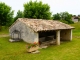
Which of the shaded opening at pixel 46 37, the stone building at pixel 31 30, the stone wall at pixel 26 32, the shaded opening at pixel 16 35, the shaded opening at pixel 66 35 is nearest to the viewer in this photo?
the stone wall at pixel 26 32

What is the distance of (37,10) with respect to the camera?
4369 cm

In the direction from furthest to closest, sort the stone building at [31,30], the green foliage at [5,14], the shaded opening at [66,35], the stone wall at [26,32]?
the green foliage at [5,14]
the shaded opening at [66,35]
the stone building at [31,30]
the stone wall at [26,32]

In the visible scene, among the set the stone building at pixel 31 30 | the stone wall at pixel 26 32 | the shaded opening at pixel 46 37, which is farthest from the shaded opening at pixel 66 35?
the stone wall at pixel 26 32

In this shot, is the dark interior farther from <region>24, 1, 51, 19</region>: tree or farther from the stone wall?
<region>24, 1, 51, 19</region>: tree

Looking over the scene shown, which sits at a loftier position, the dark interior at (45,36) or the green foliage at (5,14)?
the green foliage at (5,14)

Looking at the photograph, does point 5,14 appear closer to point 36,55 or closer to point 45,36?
point 45,36

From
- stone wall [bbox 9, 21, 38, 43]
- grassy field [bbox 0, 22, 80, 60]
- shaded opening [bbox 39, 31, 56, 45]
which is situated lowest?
grassy field [bbox 0, 22, 80, 60]

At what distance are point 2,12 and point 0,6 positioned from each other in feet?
6.68

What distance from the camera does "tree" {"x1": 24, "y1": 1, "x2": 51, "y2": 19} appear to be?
141 ft

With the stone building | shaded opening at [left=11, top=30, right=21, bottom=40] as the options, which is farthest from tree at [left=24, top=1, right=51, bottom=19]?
shaded opening at [left=11, top=30, right=21, bottom=40]

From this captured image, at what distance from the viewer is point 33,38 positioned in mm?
20688

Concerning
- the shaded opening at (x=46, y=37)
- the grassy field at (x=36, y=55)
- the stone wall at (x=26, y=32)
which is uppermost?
the stone wall at (x=26, y=32)

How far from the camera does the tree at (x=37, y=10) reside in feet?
141

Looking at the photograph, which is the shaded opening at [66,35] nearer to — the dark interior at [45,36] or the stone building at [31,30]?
the stone building at [31,30]
